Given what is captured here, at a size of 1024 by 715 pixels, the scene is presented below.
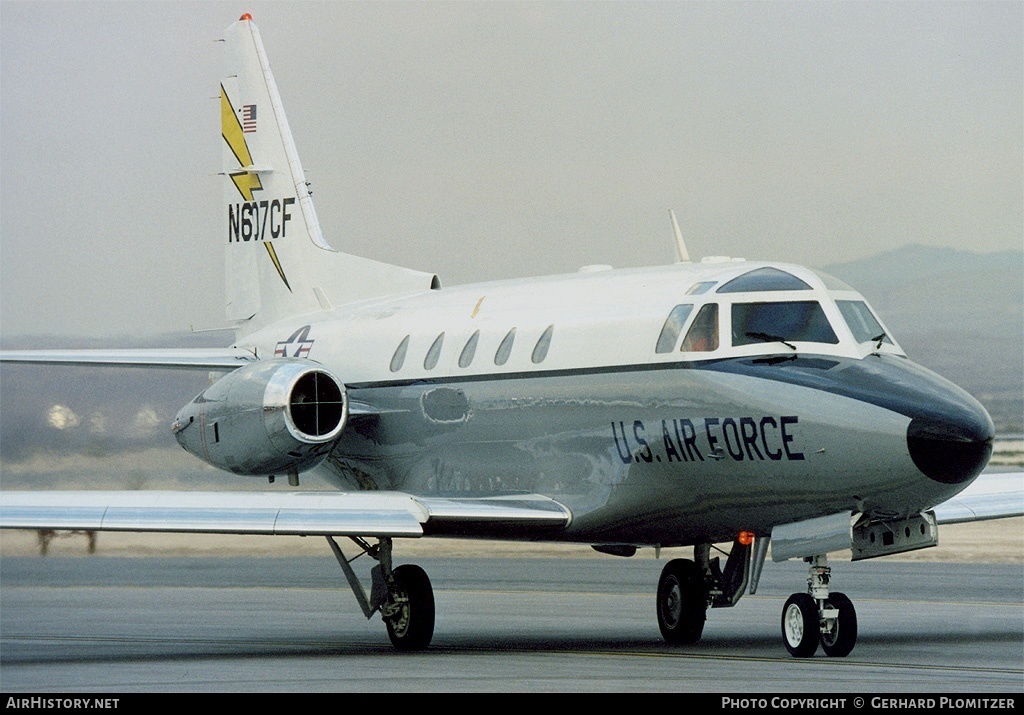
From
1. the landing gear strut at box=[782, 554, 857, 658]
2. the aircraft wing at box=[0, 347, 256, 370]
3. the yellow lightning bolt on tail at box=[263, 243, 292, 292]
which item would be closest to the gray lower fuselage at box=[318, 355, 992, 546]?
the landing gear strut at box=[782, 554, 857, 658]

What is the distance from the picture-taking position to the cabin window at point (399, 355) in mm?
19531

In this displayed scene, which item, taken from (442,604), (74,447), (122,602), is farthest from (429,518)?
(74,447)

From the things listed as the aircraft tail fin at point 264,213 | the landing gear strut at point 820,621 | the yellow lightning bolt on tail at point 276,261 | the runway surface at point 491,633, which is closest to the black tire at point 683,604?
the runway surface at point 491,633

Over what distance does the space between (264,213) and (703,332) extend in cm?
1006

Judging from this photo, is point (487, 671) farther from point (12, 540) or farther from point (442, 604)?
point (12, 540)

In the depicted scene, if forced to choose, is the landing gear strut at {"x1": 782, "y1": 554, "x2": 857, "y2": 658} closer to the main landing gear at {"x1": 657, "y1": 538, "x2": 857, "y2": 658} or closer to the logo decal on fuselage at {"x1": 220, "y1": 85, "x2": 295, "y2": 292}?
the main landing gear at {"x1": 657, "y1": 538, "x2": 857, "y2": 658}

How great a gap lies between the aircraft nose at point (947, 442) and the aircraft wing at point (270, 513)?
3.98m

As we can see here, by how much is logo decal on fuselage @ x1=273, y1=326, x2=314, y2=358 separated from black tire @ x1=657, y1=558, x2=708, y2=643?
5.88m

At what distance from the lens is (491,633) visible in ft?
63.2

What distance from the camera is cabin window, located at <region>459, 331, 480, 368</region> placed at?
18.5 meters

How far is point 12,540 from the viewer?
91.1ft

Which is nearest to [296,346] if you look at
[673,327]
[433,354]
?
[433,354]

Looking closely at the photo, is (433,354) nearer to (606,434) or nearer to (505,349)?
(505,349)

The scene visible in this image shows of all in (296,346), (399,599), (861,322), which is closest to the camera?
(861,322)
